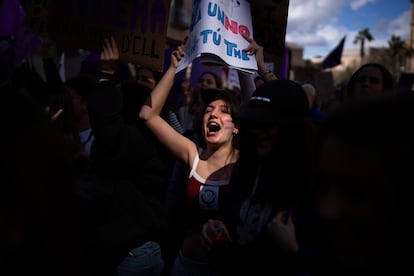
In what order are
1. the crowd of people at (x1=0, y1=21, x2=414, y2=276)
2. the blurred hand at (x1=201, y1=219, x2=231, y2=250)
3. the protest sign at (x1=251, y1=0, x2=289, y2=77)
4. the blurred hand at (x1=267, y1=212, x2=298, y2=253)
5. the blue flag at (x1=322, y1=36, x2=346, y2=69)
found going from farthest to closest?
1. the blue flag at (x1=322, y1=36, x2=346, y2=69)
2. the protest sign at (x1=251, y1=0, x2=289, y2=77)
3. the blurred hand at (x1=201, y1=219, x2=231, y2=250)
4. the blurred hand at (x1=267, y1=212, x2=298, y2=253)
5. the crowd of people at (x1=0, y1=21, x2=414, y2=276)

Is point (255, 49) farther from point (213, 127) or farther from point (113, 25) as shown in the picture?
point (113, 25)

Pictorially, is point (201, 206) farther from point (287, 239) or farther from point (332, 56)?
point (332, 56)

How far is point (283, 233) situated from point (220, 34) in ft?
5.41

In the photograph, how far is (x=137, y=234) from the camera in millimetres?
2451

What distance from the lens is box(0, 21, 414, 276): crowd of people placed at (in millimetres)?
923

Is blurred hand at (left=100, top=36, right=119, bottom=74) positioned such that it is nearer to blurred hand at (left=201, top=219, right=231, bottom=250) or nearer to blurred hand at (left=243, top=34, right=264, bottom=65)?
blurred hand at (left=243, top=34, right=264, bottom=65)

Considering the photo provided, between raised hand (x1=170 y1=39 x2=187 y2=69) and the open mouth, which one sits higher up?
raised hand (x1=170 y1=39 x2=187 y2=69)

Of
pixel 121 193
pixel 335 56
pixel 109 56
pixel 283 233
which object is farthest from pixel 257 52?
pixel 335 56

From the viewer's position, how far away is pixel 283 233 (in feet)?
5.18

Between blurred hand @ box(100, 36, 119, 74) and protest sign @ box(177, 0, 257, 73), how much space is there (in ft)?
1.47

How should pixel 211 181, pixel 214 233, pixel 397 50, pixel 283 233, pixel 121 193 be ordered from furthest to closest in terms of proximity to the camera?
1. pixel 397 50
2. pixel 211 181
3. pixel 121 193
4. pixel 214 233
5. pixel 283 233

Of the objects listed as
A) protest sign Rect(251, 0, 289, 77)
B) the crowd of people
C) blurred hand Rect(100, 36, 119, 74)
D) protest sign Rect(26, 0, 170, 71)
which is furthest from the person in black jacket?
protest sign Rect(251, 0, 289, 77)

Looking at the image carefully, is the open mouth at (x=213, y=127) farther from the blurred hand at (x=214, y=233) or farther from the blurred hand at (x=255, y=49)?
the blurred hand at (x=214, y=233)

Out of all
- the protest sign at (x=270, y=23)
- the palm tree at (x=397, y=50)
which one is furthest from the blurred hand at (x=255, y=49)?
the palm tree at (x=397, y=50)
